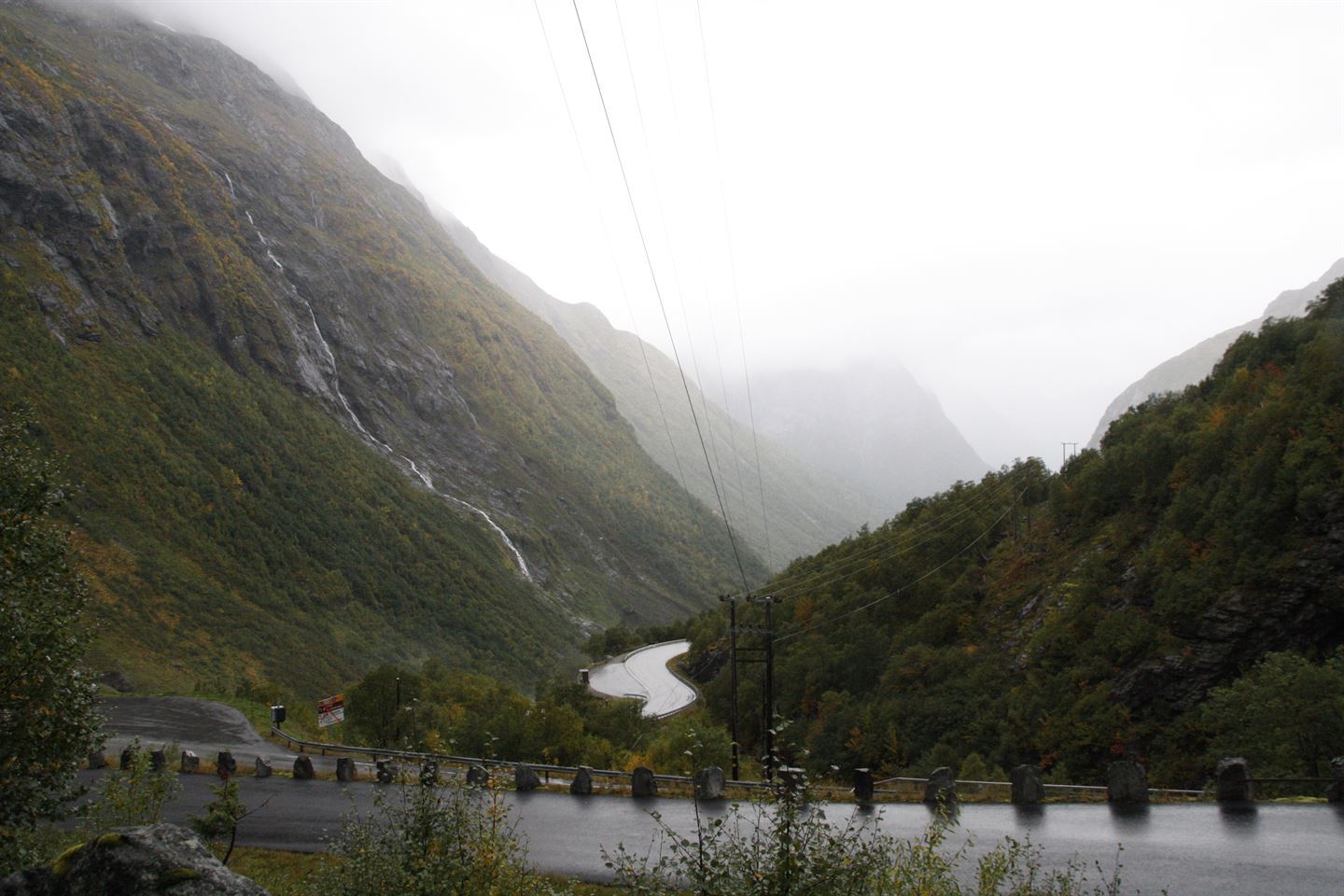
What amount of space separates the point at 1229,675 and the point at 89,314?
11027 cm

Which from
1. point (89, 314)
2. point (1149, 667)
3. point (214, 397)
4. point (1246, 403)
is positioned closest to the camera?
point (1149, 667)

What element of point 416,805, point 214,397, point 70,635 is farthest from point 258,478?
point 416,805

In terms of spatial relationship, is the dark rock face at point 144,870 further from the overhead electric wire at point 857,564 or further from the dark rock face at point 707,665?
the dark rock face at point 707,665

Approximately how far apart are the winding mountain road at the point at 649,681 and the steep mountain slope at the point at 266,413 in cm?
2179

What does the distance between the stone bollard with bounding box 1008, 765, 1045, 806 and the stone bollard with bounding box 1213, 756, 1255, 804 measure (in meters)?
3.09

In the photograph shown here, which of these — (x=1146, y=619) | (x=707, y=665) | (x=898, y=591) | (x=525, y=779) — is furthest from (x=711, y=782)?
(x=707, y=665)

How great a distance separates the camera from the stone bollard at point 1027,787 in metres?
16.0

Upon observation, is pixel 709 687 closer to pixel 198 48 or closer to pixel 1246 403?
pixel 1246 403

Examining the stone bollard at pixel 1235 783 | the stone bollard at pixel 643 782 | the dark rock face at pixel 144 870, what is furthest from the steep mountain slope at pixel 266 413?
the stone bollard at pixel 1235 783

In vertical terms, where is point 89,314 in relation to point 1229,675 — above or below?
above

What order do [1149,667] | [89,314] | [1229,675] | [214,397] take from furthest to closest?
[214,397], [89,314], [1149,667], [1229,675]

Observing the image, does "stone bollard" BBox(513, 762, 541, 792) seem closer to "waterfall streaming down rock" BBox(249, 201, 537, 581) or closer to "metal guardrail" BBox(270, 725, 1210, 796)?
"metal guardrail" BBox(270, 725, 1210, 796)

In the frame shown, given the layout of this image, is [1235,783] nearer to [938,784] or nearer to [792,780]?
[938,784]

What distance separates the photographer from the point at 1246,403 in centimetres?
3120
